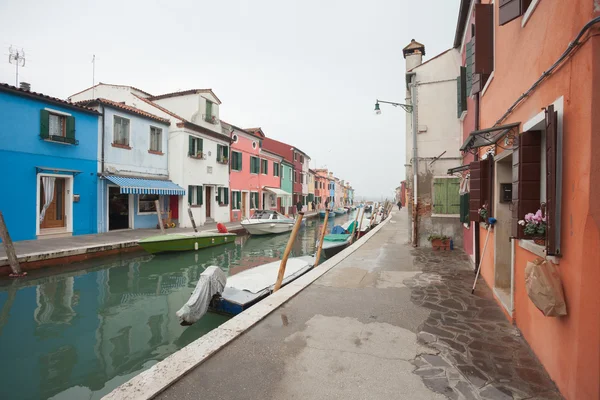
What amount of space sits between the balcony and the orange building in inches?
732

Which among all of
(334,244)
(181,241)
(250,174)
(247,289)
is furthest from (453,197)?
(250,174)

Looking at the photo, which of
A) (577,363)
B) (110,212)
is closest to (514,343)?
(577,363)

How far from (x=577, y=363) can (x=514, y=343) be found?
1368mm

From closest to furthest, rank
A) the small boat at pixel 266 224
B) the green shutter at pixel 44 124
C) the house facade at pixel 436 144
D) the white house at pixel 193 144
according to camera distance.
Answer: the house facade at pixel 436 144 → the green shutter at pixel 44 124 → the white house at pixel 193 144 → the small boat at pixel 266 224

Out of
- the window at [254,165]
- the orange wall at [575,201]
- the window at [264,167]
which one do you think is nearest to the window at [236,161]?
the window at [254,165]

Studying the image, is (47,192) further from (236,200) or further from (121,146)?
(236,200)

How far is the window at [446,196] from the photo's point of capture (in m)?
10.2

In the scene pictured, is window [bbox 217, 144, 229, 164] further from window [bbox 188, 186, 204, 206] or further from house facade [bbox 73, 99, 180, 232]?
house facade [bbox 73, 99, 180, 232]

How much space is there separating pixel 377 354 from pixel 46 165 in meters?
14.5

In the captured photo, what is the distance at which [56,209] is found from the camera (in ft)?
43.4

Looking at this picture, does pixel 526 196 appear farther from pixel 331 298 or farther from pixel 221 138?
pixel 221 138

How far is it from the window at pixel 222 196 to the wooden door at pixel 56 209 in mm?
9139

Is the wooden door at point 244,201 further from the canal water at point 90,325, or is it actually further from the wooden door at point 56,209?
the canal water at point 90,325

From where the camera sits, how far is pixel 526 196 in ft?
11.0
